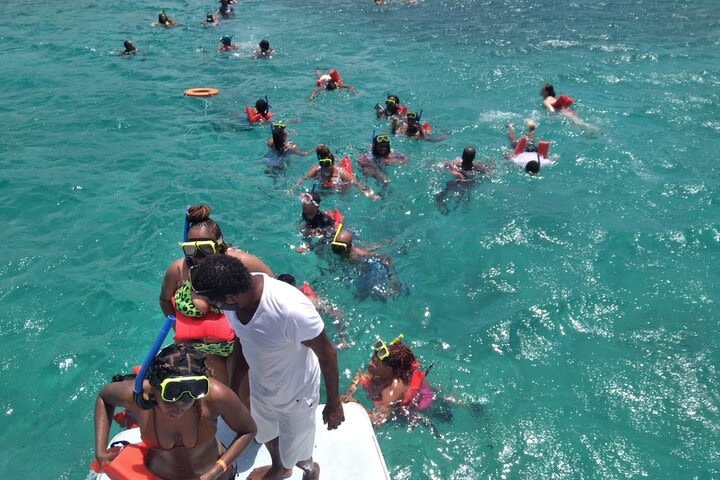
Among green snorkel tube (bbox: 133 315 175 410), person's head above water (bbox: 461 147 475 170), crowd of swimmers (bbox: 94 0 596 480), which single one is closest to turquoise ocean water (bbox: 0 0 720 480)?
person's head above water (bbox: 461 147 475 170)

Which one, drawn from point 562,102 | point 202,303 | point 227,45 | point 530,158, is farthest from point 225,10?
point 202,303

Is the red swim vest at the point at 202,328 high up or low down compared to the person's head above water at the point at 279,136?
up

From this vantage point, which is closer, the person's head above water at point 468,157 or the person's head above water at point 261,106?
the person's head above water at point 468,157

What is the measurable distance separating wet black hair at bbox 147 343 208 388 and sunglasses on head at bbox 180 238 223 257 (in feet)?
3.77

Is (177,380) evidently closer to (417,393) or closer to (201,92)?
(417,393)

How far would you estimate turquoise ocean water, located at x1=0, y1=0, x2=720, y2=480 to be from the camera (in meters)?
5.08

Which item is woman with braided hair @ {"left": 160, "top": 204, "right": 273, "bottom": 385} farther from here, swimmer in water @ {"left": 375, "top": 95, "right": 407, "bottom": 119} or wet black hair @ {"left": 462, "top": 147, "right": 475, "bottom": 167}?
swimmer in water @ {"left": 375, "top": 95, "right": 407, "bottom": 119}

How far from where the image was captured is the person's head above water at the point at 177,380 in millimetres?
2531

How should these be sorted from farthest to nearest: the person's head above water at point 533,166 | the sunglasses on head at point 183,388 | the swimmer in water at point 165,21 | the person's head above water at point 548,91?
the swimmer in water at point 165,21, the person's head above water at point 548,91, the person's head above water at point 533,166, the sunglasses on head at point 183,388

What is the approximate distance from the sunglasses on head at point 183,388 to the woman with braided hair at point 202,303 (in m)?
0.95

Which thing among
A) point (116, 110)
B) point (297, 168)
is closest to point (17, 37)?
point (116, 110)

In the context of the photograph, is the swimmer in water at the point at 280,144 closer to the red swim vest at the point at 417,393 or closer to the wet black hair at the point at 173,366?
the red swim vest at the point at 417,393

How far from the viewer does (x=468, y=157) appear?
8938 mm

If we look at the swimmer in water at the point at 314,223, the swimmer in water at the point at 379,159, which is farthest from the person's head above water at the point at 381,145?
the swimmer in water at the point at 314,223
